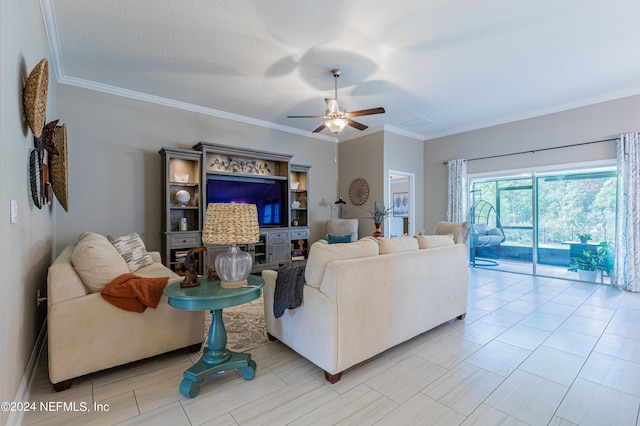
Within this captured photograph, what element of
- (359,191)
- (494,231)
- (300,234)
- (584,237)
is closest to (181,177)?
(300,234)

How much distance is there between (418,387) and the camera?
2.01 m

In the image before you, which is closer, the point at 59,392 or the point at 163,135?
the point at 59,392

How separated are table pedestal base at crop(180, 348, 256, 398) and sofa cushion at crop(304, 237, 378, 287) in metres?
0.72

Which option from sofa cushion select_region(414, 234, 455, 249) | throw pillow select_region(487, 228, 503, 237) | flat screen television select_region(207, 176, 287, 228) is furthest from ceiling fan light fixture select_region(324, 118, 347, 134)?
throw pillow select_region(487, 228, 503, 237)

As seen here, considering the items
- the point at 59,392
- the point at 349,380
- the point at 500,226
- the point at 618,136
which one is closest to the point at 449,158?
the point at 500,226

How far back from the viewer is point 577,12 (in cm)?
270

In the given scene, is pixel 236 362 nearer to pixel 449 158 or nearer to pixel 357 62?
pixel 357 62

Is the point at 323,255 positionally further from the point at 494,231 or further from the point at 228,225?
the point at 494,231

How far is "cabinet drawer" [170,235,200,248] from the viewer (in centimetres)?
439

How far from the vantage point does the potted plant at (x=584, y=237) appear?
4992mm

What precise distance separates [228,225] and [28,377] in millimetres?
1667

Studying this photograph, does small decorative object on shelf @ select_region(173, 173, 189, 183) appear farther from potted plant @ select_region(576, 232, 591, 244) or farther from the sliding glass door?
potted plant @ select_region(576, 232, 591, 244)

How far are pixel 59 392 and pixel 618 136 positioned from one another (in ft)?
23.3

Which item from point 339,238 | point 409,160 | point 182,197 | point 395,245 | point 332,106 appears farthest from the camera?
point 409,160
